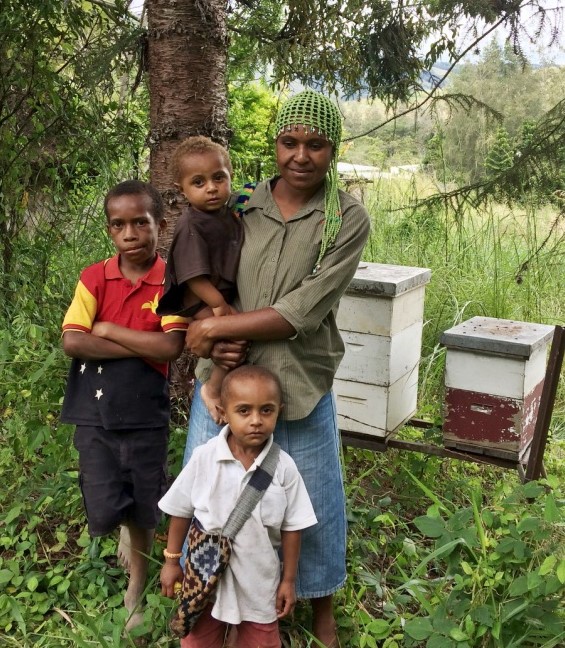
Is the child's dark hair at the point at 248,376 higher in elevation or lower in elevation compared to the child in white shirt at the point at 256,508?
higher

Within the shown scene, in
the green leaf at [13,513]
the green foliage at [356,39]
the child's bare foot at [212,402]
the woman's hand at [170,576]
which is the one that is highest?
the green foliage at [356,39]

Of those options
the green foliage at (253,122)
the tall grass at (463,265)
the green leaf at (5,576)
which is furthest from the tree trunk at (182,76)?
the green foliage at (253,122)

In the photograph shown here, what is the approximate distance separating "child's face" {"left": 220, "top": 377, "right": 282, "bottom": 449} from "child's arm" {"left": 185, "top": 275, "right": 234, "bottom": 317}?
23 centimetres

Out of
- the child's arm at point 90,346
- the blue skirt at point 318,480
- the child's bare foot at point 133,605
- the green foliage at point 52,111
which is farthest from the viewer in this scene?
the green foliage at point 52,111

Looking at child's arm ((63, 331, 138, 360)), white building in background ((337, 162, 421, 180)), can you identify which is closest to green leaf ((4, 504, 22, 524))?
child's arm ((63, 331, 138, 360))

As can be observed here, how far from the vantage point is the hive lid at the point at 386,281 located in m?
3.24

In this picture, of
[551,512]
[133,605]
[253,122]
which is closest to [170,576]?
[133,605]

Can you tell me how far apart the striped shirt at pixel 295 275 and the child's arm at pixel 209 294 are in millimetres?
84

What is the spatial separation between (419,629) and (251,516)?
677 mm

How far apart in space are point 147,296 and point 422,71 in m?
3.50

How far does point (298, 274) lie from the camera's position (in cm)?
225

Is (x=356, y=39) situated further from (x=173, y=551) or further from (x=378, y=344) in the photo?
(x=173, y=551)

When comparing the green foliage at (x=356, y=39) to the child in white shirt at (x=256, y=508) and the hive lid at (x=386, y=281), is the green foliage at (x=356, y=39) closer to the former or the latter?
the hive lid at (x=386, y=281)

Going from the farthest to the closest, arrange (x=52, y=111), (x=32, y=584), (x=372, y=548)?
(x=52, y=111) < (x=372, y=548) < (x=32, y=584)
